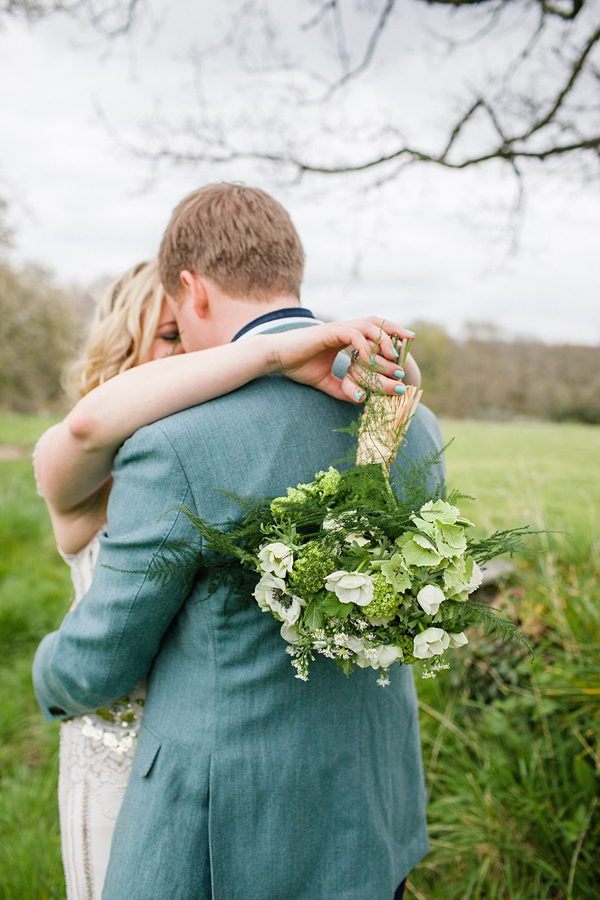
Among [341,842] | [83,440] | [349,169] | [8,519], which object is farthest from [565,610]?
[8,519]

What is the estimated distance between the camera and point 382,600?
1.12 meters

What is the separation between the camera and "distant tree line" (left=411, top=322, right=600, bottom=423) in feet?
67.8

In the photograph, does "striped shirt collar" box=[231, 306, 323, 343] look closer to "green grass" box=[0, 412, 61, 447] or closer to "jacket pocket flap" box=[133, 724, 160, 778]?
"jacket pocket flap" box=[133, 724, 160, 778]

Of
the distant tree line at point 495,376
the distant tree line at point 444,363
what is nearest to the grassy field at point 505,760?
the distant tree line at point 444,363

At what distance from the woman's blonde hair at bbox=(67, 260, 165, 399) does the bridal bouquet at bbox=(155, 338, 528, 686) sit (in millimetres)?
1424

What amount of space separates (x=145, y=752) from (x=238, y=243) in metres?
1.35

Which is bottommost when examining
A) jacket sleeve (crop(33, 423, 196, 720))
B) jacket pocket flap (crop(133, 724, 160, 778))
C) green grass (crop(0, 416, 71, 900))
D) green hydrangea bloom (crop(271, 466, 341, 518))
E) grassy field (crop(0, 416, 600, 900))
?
green grass (crop(0, 416, 71, 900))

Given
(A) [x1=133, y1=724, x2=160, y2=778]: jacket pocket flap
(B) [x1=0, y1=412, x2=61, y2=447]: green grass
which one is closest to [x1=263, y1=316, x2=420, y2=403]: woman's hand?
(A) [x1=133, y1=724, x2=160, y2=778]: jacket pocket flap

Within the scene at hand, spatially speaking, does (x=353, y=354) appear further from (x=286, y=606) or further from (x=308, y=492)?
(x=286, y=606)

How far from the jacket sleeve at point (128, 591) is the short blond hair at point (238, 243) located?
54 centimetres

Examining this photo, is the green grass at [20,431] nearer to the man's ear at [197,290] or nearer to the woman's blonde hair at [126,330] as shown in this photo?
the woman's blonde hair at [126,330]

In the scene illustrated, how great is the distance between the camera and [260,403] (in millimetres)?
1390

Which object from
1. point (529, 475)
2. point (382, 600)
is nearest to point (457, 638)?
point (382, 600)

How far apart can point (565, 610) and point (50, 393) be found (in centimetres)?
2472
